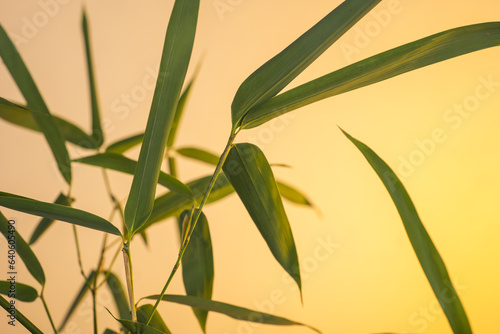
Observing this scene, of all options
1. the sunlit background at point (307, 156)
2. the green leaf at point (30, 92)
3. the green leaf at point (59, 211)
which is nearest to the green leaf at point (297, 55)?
the green leaf at point (59, 211)

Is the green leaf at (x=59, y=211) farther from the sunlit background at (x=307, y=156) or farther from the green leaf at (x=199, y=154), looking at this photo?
the sunlit background at (x=307, y=156)

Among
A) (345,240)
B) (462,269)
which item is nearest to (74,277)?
(345,240)

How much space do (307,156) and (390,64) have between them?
0.78 m

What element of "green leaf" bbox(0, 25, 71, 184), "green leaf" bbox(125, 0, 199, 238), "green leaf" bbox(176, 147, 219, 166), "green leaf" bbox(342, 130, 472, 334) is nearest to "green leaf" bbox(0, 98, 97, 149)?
"green leaf" bbox(0, 25, 71, 184)

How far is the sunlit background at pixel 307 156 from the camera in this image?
1083mm

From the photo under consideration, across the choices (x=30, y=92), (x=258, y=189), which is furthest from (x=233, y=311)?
(x=30, y=92)

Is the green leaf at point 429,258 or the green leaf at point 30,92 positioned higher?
the green leaf at point 30,92

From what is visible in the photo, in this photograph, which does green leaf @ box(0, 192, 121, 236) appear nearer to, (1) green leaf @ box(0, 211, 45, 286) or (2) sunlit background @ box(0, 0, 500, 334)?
(1) green leaf @ box(0, 211, 45, 286)

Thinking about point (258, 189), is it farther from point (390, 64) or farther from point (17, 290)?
point (17, 290)

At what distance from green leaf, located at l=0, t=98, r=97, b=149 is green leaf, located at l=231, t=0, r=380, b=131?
31 centimetres

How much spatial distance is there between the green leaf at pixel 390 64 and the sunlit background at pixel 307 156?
725mm

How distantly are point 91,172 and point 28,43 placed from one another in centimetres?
35

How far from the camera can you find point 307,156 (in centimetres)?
111

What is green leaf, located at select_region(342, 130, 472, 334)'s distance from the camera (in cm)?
30
